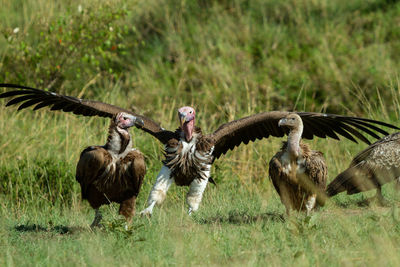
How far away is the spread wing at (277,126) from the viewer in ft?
23.2

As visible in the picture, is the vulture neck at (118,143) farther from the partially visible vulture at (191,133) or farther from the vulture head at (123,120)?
the partially visible vulture at (191,133)

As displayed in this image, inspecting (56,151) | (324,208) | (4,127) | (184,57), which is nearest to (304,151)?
(324,208)

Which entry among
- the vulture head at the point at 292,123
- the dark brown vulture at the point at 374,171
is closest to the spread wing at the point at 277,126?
the dark brown vulture at the point at 374,171

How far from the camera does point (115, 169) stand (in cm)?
622

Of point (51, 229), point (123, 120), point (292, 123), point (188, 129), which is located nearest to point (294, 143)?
point (292, 123)

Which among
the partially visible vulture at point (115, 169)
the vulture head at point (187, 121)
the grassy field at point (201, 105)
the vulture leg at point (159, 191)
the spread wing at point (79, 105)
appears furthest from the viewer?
the spread wing at point (79, 105)

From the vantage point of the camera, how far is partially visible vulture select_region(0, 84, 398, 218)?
23.0ft

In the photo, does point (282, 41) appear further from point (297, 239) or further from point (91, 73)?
point (297, 239)

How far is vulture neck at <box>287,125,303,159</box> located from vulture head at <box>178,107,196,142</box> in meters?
1.17

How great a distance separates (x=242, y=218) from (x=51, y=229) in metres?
1.85

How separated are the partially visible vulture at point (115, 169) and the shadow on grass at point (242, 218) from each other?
0.75 metres

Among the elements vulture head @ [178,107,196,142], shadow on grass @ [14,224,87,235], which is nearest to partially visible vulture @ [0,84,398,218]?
vulture head @ [178,107,196,142]

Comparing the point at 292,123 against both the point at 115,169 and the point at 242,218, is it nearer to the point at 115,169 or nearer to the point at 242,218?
the point at 242,218

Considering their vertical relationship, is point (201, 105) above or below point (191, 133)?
below
